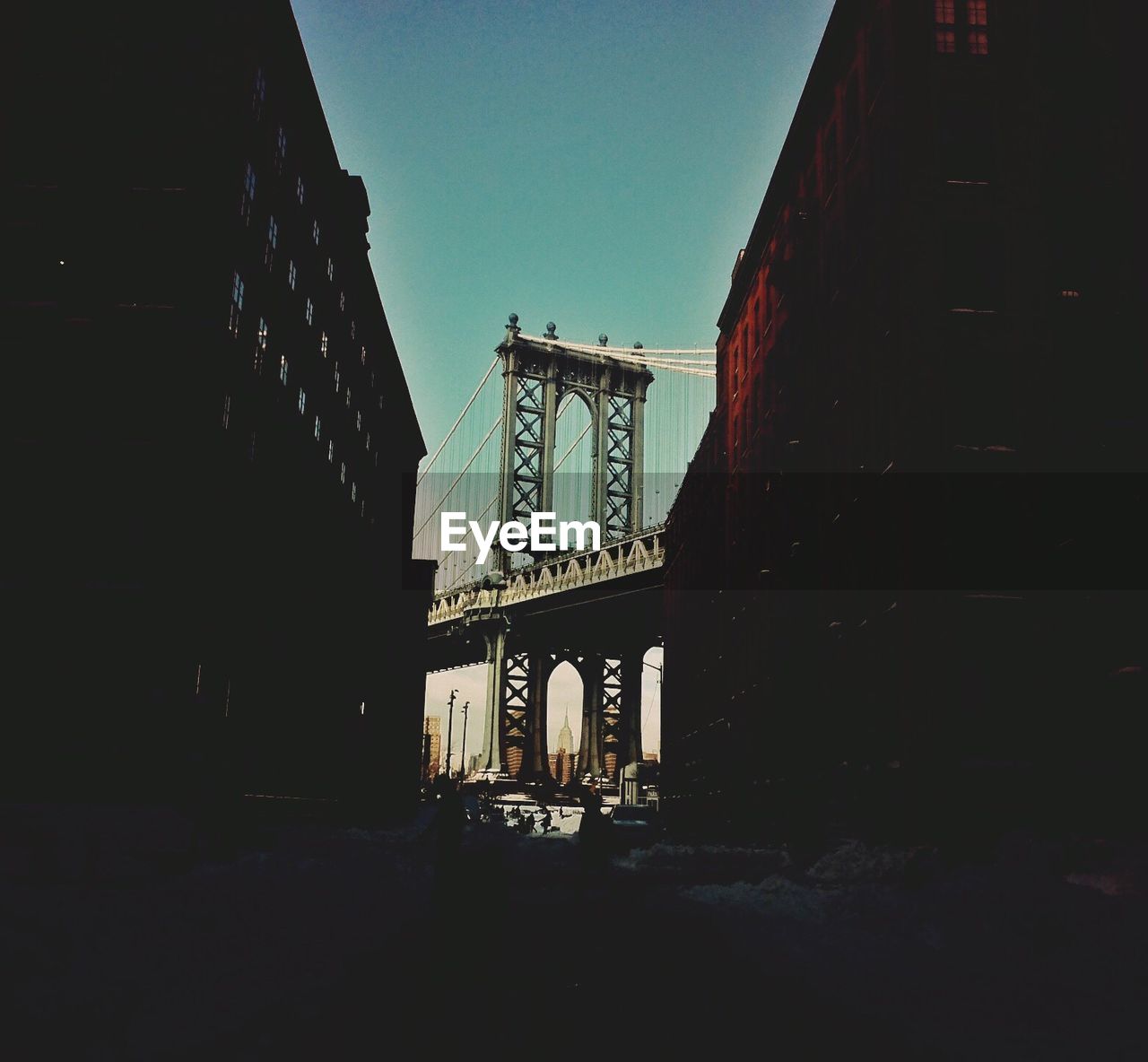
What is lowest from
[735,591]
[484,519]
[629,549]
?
[735,591]

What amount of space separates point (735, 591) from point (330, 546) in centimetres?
1465

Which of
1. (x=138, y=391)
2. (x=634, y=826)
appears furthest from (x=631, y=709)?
(x=138, y=391)

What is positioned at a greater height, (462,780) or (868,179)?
(868,179)

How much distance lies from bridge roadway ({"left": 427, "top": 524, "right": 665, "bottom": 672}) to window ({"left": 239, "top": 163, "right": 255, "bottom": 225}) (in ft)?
143

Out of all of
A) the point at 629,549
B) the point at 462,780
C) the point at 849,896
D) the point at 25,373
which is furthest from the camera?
the point at 462,780

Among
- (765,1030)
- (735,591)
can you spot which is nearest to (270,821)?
(735,591)

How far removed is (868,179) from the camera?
90.6 feet

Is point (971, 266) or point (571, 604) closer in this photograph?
point (971, 266)

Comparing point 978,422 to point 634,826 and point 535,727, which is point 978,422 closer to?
point 634,826

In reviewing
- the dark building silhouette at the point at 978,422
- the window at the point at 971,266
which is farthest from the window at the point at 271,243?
the window at the point at 971,266

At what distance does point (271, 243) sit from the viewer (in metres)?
33.5

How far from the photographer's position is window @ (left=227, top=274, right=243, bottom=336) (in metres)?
29.0

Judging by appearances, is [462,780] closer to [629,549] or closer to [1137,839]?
[629,549]

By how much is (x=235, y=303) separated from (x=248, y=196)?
2.96 meters
